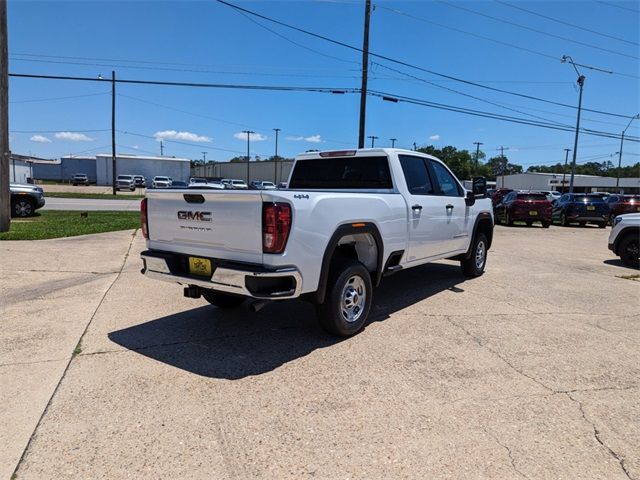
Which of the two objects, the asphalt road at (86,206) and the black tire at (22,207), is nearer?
the black tire at (22,207)

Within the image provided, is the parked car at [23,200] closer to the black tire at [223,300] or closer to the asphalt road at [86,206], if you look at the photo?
the asphalt road at [86,206]

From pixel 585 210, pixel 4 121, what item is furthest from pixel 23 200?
pixel 585 210

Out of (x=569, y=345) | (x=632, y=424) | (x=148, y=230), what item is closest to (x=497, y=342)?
(x=569, y=345)

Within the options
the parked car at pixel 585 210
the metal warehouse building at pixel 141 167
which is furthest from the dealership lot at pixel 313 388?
the metal warehouse building at pixel 141 167

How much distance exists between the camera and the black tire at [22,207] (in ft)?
56.3

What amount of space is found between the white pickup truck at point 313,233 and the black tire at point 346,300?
0.01 m

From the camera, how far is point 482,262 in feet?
27.4

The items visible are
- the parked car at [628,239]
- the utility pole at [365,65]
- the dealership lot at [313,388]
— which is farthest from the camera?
the utility pole at [365,65]

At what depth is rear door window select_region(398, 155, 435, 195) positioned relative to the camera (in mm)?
5965

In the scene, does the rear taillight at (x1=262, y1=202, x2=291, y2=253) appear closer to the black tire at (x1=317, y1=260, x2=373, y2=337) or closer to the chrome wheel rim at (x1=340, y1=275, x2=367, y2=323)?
the black tire at (x1=317, y1=260, x2=373, y2=337)

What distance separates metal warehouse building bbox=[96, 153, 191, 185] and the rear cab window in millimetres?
71586

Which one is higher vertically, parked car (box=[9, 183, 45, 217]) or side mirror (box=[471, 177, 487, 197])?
side mirror (box=[471, 177, 487, 197])

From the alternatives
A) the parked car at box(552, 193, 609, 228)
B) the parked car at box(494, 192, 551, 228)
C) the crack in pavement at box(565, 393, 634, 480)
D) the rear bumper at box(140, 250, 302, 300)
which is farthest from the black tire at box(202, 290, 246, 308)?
the parked car at box(552, 193, 609, 228)

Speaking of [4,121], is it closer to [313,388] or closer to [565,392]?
[313,388]
